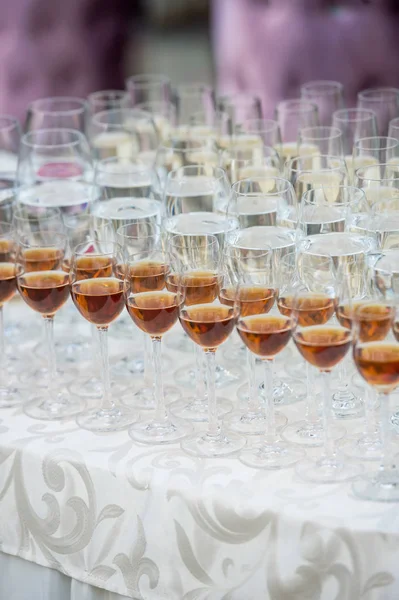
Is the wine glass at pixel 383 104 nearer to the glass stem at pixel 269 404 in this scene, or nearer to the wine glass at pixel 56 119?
the wine glass at pixel 56 119

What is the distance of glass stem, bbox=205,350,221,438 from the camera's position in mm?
1388

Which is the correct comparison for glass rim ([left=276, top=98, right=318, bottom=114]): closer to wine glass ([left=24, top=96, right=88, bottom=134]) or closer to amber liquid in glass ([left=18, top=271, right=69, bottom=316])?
wine glass ([left=24, top=96, right=88, bottom=134])

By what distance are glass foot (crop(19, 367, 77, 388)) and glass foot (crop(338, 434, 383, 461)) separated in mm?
493

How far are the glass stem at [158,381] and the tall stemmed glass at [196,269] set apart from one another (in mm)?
50

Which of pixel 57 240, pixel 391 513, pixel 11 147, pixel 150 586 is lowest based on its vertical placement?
pixel 150 586

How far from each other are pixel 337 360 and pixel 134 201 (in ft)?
2.14

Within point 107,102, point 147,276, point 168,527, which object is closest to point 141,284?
point 147,276

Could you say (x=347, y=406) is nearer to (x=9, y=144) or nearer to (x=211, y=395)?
(x=211, y=395)

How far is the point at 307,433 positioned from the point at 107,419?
0.29 metres

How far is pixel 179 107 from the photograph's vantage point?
238 cm

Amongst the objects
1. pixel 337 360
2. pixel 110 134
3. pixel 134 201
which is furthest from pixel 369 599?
pixel 110 134

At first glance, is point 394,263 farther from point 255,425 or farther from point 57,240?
point 57,240

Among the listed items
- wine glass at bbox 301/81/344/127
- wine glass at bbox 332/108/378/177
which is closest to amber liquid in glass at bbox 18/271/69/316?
wine glass at bbox 332/108/378/177

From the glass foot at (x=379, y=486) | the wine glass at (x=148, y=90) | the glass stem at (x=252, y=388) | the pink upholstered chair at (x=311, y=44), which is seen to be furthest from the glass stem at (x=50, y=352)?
the pink upholstered chair at (x=311, y=44)
